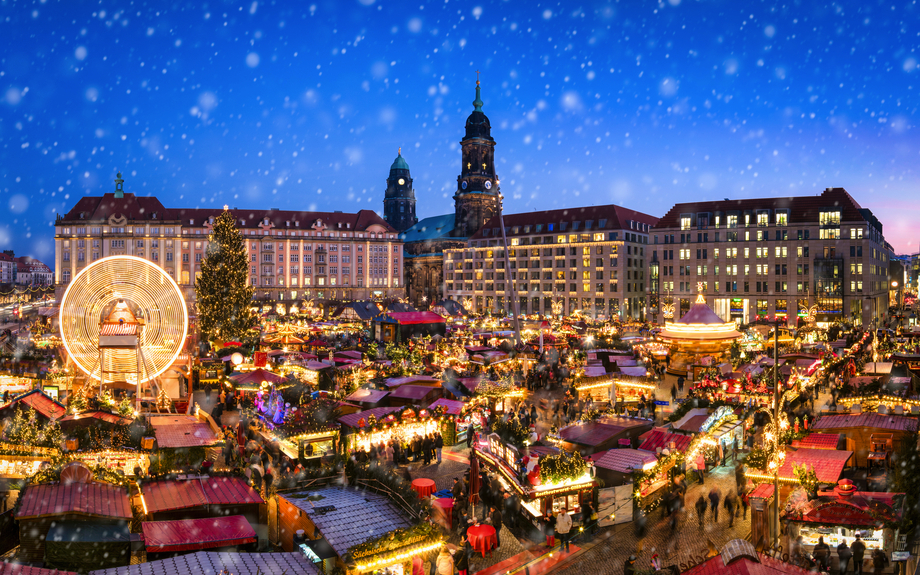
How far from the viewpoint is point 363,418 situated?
20344mm

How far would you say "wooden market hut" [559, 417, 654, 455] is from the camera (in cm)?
1712

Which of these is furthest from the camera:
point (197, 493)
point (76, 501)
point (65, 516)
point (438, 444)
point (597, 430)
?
point (438, 444)

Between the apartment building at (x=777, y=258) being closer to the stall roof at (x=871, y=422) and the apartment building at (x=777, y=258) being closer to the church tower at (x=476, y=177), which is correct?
the church tower at (x=476, y=177)

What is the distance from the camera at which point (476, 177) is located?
338 feet

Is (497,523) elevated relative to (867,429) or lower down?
lower down

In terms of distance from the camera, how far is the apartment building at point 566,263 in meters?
82.1

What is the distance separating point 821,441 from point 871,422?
77.7 inches

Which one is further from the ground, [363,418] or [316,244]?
[316,244]

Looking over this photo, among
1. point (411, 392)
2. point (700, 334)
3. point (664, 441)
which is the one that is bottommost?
point (664, 441)

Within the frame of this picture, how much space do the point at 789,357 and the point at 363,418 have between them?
22.9 m

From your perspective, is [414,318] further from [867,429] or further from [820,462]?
[820,462]

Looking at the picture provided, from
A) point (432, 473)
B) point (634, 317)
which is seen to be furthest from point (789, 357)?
point (634, 317)

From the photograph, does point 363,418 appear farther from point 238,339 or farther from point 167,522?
point 238,339

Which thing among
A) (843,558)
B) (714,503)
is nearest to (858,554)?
(843,558)
